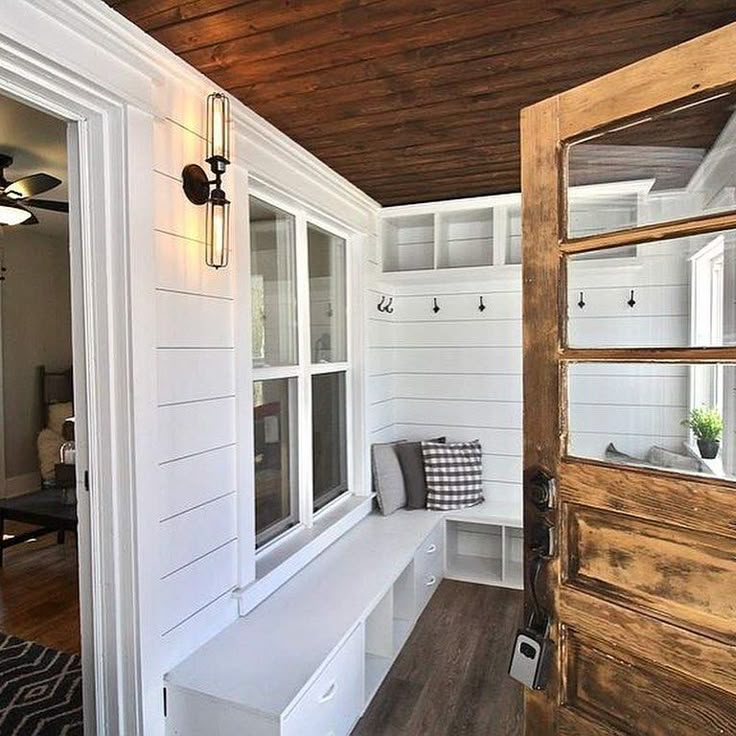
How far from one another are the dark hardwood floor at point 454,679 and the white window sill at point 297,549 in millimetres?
602

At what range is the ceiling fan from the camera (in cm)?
286

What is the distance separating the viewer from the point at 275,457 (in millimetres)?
2568

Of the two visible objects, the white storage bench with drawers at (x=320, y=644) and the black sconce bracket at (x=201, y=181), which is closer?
the white storage bench with drawers at (x=320, y=644)

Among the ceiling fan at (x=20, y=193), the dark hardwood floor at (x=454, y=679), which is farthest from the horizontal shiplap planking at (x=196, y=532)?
the ceiling fan at (x=20, y=193)

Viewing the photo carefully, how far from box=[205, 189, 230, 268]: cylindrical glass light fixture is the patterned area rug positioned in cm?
175

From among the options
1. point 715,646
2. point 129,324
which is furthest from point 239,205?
point 715,646

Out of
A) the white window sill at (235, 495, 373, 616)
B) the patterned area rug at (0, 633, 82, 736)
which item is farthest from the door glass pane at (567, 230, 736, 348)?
the patterned area rug at (0, 633, 82, 736)

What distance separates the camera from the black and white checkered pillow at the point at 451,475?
3.44 m

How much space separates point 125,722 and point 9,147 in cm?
283

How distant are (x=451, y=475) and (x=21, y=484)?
160 inches

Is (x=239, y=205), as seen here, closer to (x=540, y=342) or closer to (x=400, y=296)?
(x=540, y=342)

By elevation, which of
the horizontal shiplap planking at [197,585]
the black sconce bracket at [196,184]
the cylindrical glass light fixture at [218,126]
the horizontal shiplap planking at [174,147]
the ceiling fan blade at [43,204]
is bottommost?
the horizontal shiplap planking at [197,585]

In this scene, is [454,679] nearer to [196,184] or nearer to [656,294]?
[656,294]

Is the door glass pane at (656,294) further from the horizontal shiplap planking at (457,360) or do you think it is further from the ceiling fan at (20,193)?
the ceiling fan at (20,193)
